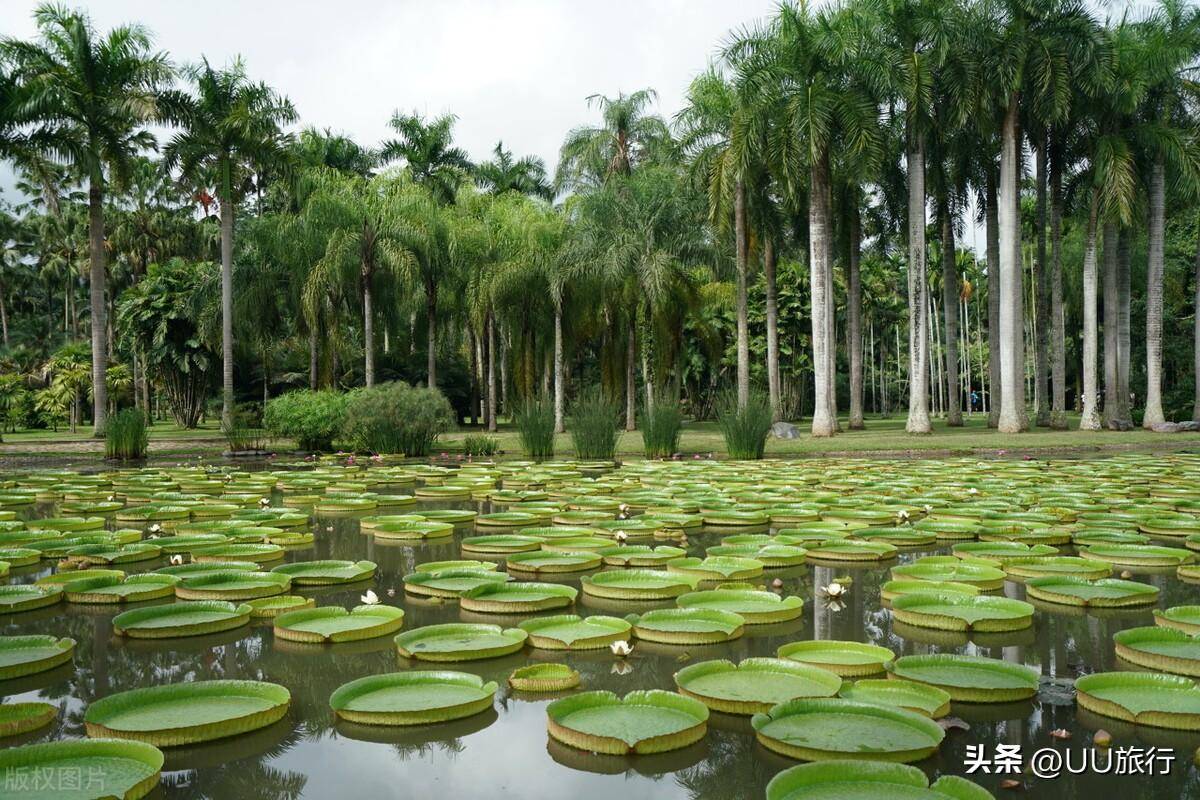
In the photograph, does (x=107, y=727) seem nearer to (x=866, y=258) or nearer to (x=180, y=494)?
(x=180, y=494)

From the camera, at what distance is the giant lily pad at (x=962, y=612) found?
464cm

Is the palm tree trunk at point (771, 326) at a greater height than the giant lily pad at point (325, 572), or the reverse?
the palm tree trunk at point (771, 326)

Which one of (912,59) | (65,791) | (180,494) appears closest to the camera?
(65,791)

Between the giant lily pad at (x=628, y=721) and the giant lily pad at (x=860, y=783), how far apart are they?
57 centimetres

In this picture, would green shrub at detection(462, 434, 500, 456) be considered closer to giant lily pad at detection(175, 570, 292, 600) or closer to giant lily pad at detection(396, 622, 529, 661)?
giant lily pad at detection(175, 570, 292, 600)

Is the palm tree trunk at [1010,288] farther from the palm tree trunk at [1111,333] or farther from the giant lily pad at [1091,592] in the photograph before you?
the giant lily pad at [1091,592]

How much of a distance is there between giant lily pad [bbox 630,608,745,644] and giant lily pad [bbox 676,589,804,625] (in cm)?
16

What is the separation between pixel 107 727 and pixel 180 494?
8088mm

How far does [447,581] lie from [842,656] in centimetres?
286

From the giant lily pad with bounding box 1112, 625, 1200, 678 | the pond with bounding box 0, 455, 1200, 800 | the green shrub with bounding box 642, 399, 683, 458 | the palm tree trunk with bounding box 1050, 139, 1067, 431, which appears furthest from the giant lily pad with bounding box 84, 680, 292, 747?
the palm tree trunk with bounding box 1050, 139, 1067, 431

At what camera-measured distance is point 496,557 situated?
7.08 m

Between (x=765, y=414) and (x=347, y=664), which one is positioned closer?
(x=347, y=664)

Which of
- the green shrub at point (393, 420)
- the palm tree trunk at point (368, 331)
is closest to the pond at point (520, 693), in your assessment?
the green shrub at point (393, 420)

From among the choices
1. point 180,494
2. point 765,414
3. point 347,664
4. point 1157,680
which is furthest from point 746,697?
point 765,414
